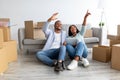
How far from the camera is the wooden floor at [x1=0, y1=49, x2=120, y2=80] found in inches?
105

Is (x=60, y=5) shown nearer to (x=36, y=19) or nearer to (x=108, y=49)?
(x=36, y=19)

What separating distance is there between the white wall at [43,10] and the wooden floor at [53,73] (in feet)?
6.79

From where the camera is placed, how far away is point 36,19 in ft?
17.3

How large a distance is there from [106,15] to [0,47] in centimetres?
374

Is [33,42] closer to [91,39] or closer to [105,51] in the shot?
[91,39]

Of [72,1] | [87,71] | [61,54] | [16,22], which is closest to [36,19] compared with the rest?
[16,22]

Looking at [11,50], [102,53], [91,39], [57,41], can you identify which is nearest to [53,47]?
[57,41]

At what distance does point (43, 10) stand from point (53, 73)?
9.20 feet

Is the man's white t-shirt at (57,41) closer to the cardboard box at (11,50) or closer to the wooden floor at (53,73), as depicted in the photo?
the wooden floor at (53,73)

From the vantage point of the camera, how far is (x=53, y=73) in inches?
113

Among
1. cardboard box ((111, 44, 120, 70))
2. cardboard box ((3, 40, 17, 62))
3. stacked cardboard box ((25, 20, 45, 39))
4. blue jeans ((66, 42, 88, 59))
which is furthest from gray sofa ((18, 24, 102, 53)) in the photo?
cardboard box ((111, 44, 120, 70))

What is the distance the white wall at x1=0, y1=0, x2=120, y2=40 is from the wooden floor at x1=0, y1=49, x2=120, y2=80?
2.07 metres

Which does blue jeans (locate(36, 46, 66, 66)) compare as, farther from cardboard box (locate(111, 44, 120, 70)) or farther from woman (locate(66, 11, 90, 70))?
cardboard box (locate(111, 44, 120, 70))

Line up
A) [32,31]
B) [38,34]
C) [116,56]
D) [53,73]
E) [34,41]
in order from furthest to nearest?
[38,34] → [32,31] → [34,41] → [116,56] → [53,73]
